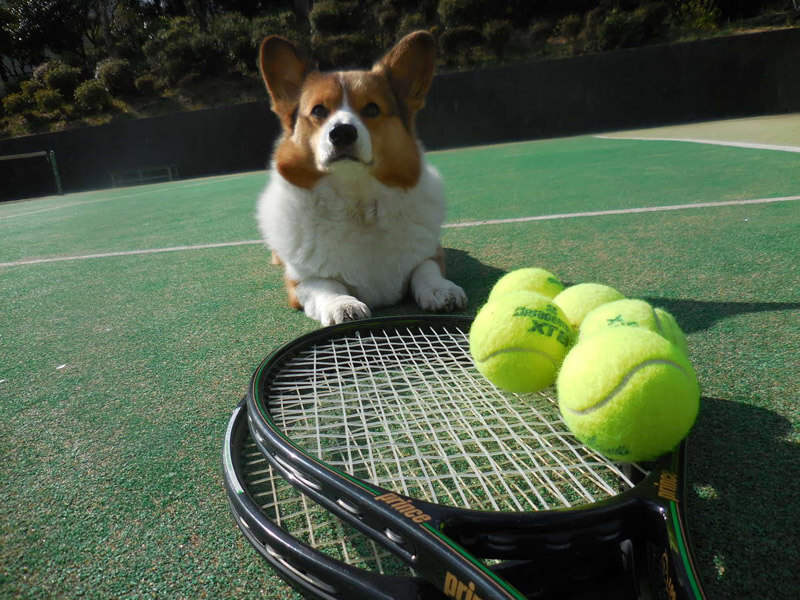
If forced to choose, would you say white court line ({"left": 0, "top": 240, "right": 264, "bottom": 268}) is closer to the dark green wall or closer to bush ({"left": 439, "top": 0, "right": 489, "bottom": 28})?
the dark green wall

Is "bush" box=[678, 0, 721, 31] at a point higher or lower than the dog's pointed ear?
higher

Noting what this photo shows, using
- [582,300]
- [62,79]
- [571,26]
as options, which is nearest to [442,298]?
[582,300]

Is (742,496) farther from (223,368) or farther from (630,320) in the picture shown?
(223,368)

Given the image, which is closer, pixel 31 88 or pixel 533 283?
pixel 533 283

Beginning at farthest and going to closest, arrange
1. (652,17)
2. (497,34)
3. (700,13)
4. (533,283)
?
(497,34) → (700,13) → (652,17) → (533,283)

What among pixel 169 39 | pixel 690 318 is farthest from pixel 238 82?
pixel 690 318

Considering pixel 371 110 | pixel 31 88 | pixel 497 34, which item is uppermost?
pixel 497 34

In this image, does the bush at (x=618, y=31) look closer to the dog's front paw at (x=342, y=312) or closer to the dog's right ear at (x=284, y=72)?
the dog's right ear at (x=284, y=72)

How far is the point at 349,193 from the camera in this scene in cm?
292

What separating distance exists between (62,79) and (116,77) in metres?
2.99

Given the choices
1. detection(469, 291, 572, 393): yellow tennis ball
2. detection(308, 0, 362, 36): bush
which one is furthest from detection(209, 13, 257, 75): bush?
detection(469, 291, 572, 393): yellow tennis ball

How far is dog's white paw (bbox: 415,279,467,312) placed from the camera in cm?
264

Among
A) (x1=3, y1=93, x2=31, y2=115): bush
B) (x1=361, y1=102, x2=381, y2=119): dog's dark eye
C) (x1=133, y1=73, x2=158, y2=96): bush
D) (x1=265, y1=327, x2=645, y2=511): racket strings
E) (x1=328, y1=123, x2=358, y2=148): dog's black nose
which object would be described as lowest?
(x1=265, y1=327, x2=645, y2=511): racket strings

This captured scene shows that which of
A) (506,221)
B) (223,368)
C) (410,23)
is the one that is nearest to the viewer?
(223,368)
